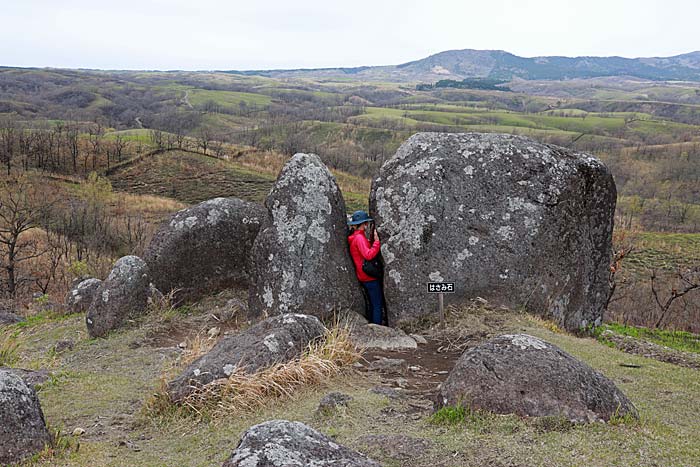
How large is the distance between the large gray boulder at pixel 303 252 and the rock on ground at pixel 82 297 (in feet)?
20.4

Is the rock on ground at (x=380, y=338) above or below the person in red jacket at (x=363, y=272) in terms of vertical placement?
below

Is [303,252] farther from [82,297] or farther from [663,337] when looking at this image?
[663,337]

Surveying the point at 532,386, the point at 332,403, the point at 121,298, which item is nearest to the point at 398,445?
the point at 332,403

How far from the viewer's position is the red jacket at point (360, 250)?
41.6ft

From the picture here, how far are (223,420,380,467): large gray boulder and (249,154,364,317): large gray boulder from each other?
7.40 m

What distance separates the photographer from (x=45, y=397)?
898 cm

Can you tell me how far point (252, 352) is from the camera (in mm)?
8391

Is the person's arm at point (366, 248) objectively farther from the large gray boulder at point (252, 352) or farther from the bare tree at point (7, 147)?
the bare tree at point (7, 147)

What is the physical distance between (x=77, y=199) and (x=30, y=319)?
31.0 metres

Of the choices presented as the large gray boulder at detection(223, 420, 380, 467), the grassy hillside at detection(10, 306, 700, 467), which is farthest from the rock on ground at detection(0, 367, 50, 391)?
the large gray boulder at detection(223, 420, 380, 467)

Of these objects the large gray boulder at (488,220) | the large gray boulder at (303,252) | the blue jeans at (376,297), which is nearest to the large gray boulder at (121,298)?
the large gray boulder at (303,252)

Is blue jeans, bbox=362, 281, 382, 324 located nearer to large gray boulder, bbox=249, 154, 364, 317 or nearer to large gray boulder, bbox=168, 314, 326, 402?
large gray boulder, bbox=249, 154, 364, 317

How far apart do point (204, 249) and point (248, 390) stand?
282 inches

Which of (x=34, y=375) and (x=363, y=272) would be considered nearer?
(x=34, y=375)
